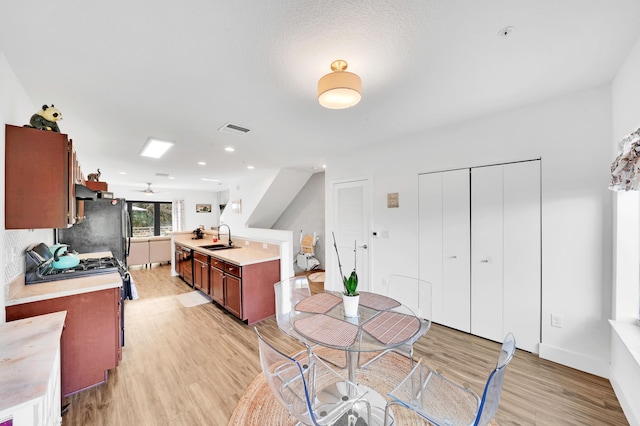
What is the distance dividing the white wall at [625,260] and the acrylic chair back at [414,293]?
1.25 m

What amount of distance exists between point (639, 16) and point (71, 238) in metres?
5.70

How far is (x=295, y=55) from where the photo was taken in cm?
164

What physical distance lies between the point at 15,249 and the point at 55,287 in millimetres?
442

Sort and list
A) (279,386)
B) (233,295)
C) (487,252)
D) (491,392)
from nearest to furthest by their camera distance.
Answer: (491,392) → (279,386) → (487,252) → (233,295)

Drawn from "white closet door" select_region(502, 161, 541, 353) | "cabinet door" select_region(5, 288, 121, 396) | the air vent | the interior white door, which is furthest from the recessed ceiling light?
"white closet door" select_region(502, 161, 541, 353)

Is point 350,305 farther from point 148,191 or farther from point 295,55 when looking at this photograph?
point 148,191

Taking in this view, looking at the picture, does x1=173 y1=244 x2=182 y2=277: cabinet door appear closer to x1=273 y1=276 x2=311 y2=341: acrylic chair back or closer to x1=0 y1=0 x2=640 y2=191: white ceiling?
x1=0 y1=0 x2=640 y2=191: white ceiling

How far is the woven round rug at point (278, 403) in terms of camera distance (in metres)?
1.72

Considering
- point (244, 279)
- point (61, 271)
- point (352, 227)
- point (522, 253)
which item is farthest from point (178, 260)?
point (522, 253)

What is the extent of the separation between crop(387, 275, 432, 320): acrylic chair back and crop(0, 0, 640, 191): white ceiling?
1.71m

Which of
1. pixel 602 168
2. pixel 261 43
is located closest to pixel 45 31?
pixel 261 43

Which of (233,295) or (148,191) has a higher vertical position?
(148,191)

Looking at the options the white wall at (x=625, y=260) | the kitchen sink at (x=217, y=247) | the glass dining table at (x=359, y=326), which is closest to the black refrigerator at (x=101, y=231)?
the kitchen sink at (x=217, y=247)

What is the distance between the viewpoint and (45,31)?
1.39 metres
